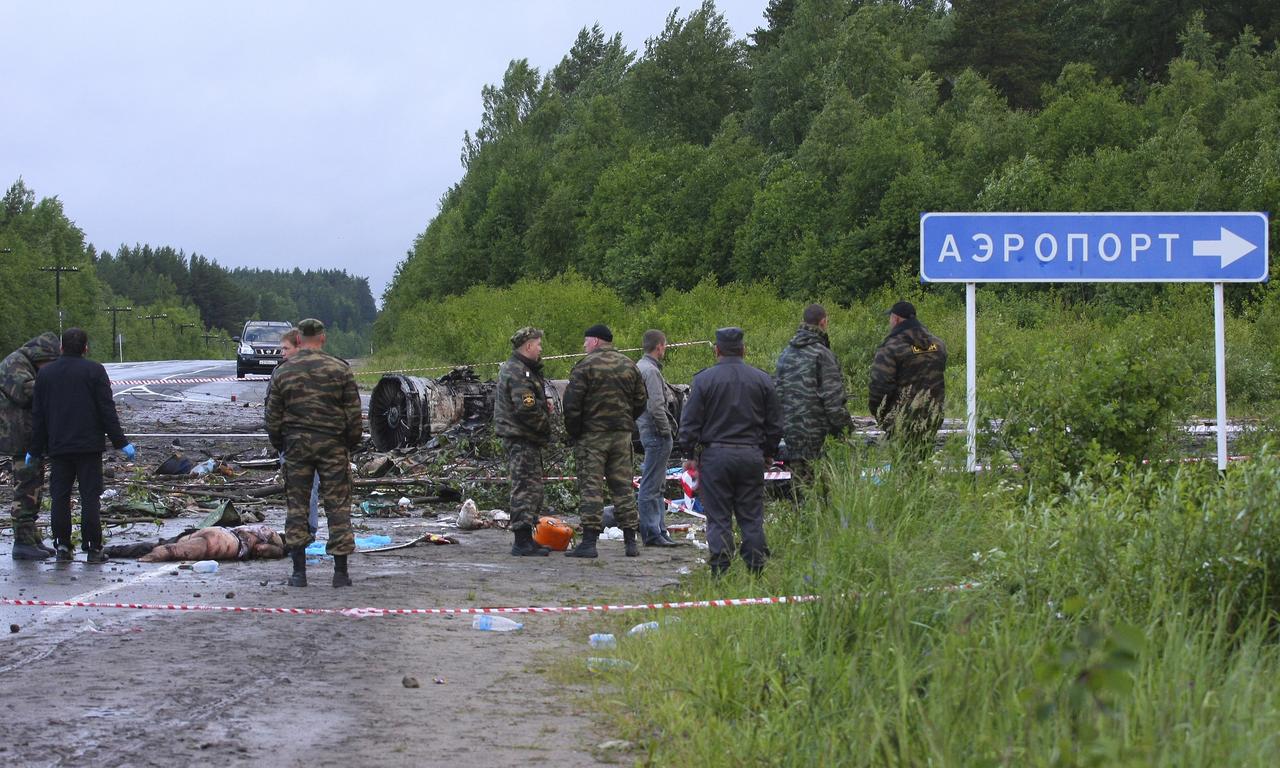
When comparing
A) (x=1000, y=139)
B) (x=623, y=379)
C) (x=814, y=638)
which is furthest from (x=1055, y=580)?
(x=1000, y=139)

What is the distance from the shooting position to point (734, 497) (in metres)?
9.33

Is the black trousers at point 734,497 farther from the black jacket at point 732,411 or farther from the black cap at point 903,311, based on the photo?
the black cap at point 903,311

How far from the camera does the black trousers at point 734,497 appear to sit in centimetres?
924

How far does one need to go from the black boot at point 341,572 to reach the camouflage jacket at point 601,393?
243cm

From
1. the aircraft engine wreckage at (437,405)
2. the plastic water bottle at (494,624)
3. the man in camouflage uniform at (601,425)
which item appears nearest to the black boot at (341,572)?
the plastic water bottle at (494,624)

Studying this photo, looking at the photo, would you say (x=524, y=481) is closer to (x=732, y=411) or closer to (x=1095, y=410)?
(x=732, y=411)

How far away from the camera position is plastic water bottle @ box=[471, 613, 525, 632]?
8.58 m

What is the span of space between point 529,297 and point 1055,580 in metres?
46.5

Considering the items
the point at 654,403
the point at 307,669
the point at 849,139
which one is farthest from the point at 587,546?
the point at 849,139

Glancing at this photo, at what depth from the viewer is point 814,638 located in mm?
6637

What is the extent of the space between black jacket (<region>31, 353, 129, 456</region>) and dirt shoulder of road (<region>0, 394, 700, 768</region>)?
3.27 ft

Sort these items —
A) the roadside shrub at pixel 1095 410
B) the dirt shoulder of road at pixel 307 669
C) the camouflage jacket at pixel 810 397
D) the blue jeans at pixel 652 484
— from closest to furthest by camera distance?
the dirt shoulder of road at pixel 307 669 < the roadside shrub at pixel 1095 410 < the camouflage jacket at pixel 810 397 < the blue jeans at pixel 652 484

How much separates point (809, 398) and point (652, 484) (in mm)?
2173

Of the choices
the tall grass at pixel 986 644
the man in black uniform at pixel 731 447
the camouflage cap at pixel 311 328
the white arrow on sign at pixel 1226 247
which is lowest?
the tall grass at pixel 986 644
